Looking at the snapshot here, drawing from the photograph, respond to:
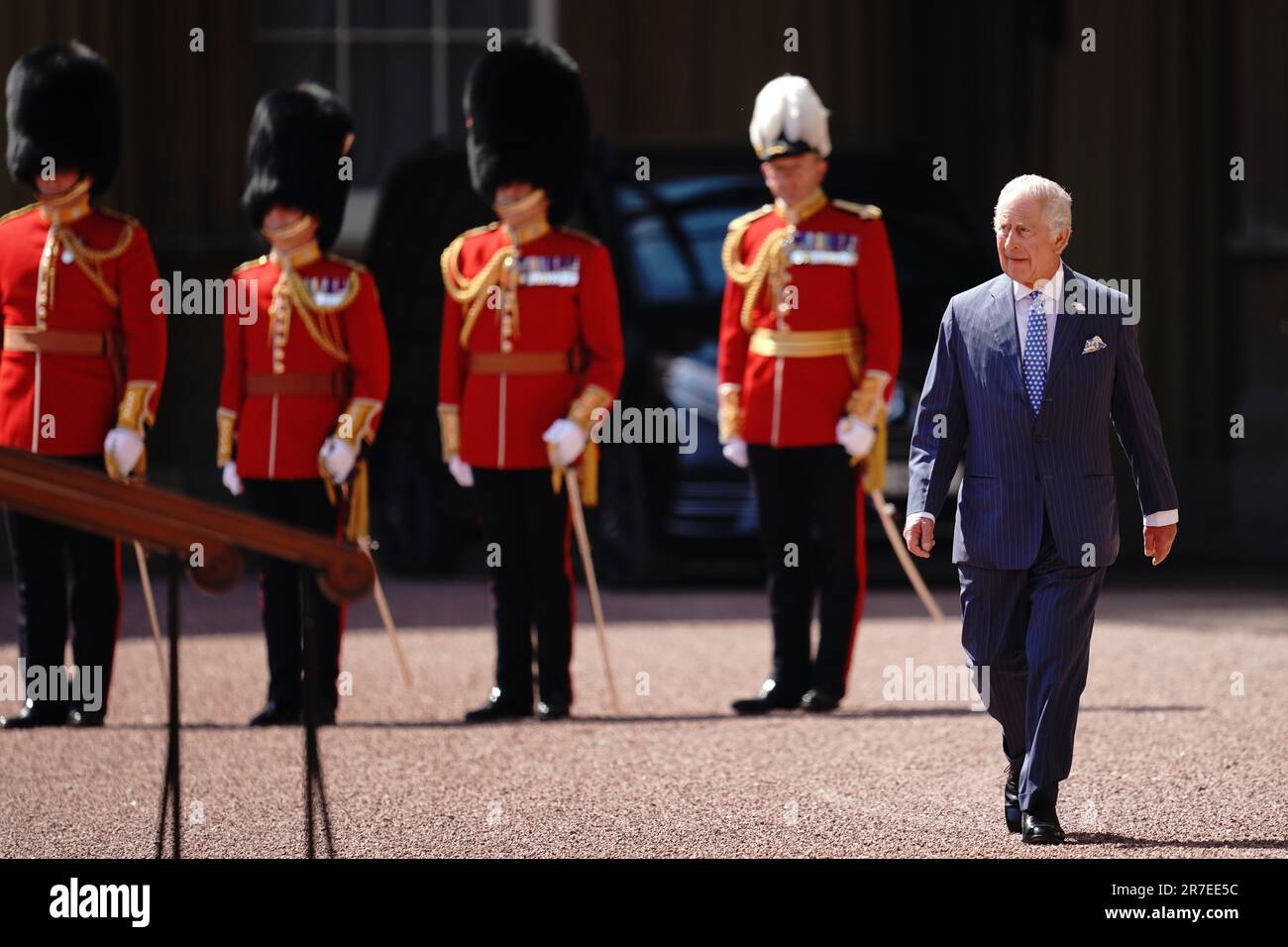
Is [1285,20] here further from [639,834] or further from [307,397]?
[639,834]

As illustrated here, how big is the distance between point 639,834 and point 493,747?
57.0 inches

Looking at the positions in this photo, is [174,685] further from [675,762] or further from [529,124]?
[529,124]

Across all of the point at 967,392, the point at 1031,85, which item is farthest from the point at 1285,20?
the point at 967,392

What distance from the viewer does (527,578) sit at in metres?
8.30

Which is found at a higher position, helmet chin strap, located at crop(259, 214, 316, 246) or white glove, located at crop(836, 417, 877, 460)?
helmet chin strap, located at crop(259, 214, 316, 246)

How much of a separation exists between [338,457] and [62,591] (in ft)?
2.91

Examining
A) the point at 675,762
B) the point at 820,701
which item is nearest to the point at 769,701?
the point at 820,701

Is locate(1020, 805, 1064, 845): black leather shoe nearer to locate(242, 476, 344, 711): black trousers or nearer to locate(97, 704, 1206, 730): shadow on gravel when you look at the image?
locate(97, 704, 1206, 730): shadow on gravel

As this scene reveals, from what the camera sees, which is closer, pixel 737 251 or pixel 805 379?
pixel 805 379

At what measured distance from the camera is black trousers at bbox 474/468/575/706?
27.0ft

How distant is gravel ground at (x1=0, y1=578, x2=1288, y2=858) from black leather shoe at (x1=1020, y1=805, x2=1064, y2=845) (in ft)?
0.22

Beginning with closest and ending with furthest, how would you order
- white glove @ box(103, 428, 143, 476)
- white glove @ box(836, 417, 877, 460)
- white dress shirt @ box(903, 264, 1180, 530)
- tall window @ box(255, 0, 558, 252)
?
white dress shirt @ box(903, 264, 1180, 530) < white glove @ box(103, 428, 143, 476) < white glove @ box(836, 417, 877, 460) < tall window @ box(255, 0, 558, 252)

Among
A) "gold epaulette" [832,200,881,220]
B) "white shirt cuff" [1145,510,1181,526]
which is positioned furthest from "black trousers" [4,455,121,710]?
"white shirt cuff" [1145,510,1181,526]

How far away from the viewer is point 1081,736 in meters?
7.50
